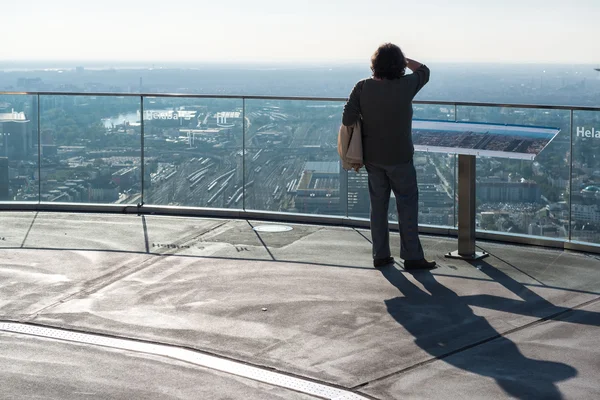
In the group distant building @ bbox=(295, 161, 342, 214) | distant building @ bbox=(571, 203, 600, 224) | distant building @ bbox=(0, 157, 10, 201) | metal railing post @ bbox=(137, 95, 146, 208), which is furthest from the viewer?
distant building @ bbox=(0, 157, 10, 201)

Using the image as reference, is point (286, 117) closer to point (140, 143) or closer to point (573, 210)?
point (140, 143)

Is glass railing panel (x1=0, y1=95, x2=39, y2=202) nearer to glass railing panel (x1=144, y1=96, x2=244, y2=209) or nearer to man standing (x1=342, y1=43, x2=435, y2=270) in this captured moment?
glass railing panel (x1=144, y1=96, x2=244, y2=209)

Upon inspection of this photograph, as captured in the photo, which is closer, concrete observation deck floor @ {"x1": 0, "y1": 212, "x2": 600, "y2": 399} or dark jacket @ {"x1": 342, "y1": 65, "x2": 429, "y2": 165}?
concrete observation deck floor @ {"x1": 0, "y1": 212, "x2": 600, "y2": 399}

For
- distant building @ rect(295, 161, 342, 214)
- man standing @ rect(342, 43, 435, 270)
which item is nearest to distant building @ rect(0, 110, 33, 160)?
distant building @ rect(295, 161, 342, 214)

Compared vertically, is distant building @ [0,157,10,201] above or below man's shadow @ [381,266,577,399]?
above

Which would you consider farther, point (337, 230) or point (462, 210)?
point (337, 230)

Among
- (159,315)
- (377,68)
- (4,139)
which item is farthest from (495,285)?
(4,139)

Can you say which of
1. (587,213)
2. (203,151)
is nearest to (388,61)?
(587,213)
